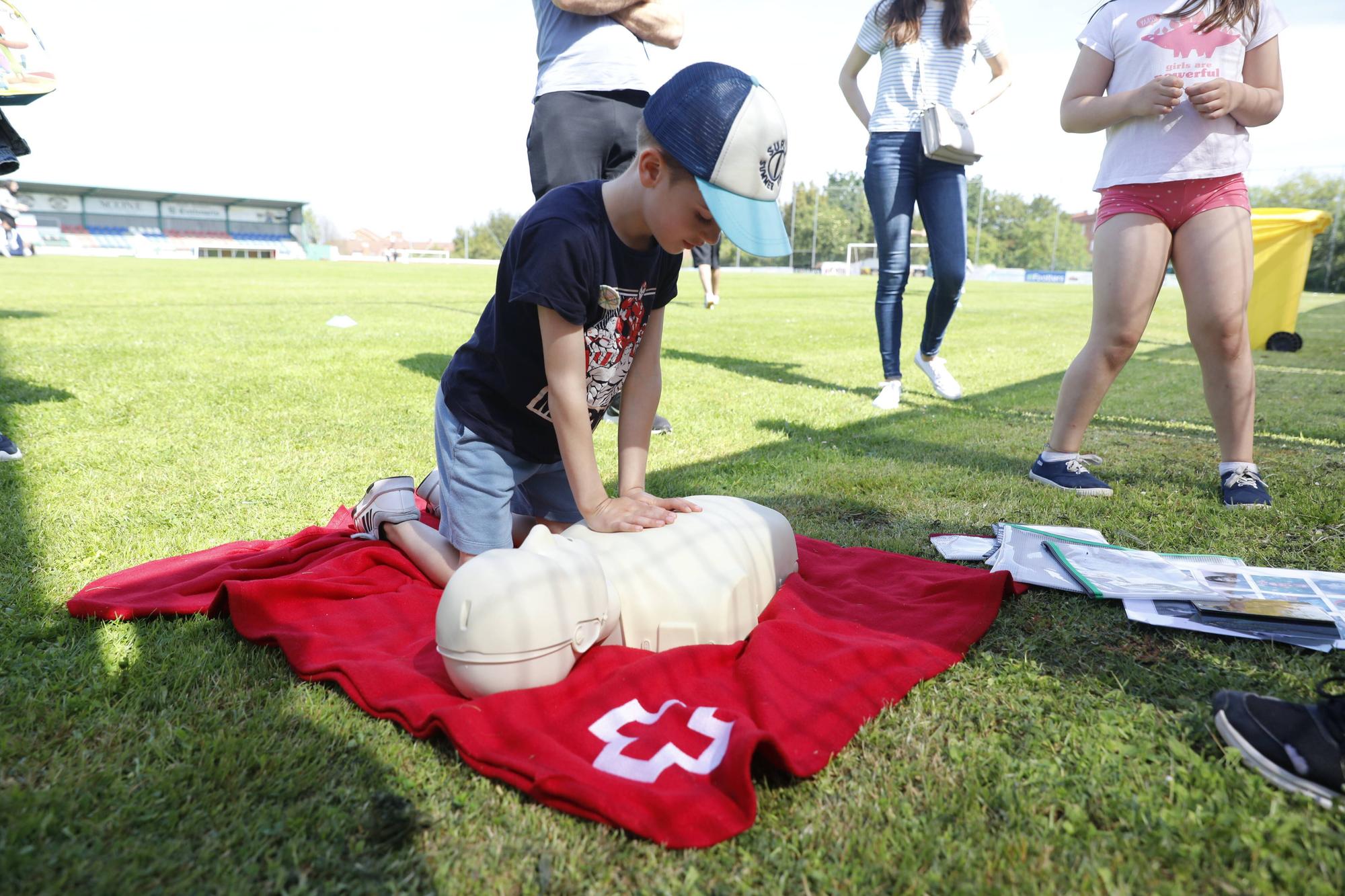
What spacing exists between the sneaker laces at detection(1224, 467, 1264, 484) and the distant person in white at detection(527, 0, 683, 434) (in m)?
2.29

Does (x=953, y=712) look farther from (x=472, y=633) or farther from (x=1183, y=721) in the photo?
(x=472, y=633)

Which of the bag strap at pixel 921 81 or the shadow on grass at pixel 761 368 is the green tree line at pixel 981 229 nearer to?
the shadow on grass at pixel 761 368

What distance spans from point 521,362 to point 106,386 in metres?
4.04

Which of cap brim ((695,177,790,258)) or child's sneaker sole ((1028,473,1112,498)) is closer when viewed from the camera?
cap brim ((695,177,790,258))

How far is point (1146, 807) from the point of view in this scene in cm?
137

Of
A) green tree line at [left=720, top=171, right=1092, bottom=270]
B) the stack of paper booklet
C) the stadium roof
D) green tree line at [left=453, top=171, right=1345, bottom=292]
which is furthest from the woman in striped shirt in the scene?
the stadium roof

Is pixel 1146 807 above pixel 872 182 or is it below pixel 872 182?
below

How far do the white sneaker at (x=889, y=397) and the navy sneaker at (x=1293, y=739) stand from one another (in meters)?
3.74

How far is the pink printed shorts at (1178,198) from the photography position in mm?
3014

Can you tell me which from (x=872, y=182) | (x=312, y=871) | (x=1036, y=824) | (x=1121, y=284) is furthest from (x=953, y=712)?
(x=872, y=182)

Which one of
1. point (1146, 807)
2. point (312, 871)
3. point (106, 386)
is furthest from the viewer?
point (106, 386)

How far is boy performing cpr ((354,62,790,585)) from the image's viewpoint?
1888 millimetres

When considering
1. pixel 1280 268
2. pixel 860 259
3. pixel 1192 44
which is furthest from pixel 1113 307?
pixel 860 259

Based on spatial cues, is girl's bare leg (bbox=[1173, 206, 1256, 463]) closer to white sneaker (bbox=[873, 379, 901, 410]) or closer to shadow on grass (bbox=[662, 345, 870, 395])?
white sneaker (bbox=[873, 379, 901, 410])
